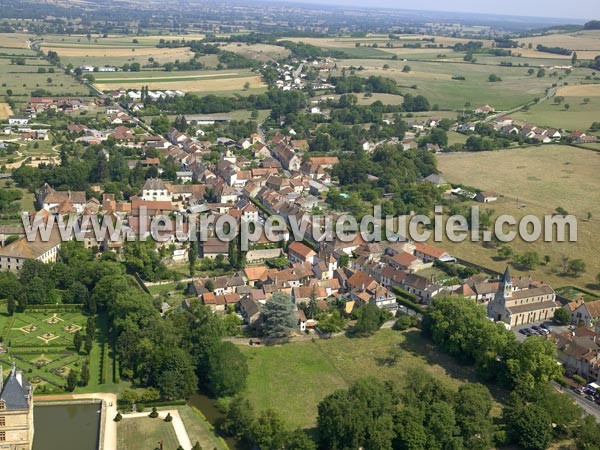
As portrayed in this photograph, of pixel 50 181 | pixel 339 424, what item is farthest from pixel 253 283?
pixel 50 181

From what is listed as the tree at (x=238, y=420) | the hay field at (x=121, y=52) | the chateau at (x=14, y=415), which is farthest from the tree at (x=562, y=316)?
the hay field at (x=121, y=52)

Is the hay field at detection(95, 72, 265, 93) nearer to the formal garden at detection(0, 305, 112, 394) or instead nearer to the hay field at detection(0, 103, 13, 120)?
the hay field at detection(0, 103, 13, 120)

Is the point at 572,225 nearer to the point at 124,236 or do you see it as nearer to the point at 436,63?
the point at 124,236

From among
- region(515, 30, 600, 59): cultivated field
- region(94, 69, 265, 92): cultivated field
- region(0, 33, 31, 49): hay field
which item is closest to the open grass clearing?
region(94, 69, 265, 92): cultivated field

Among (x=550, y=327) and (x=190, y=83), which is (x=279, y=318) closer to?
(x=550, y=327)

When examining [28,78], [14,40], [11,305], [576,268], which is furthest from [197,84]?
[576,268]

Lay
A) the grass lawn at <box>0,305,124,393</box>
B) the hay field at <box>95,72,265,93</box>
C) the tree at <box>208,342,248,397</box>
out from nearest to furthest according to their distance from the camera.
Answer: the tree at <box>208,342,248,397</box> → the grass lawn at <box>0,305,124,393</box> → the hay field at <box>95,72,265,93</box>
